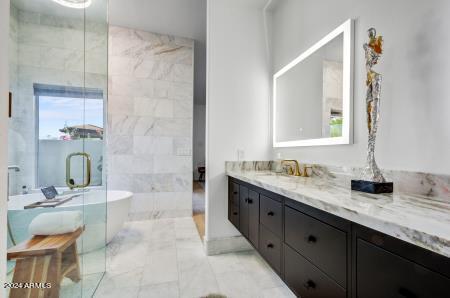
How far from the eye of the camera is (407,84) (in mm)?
1021

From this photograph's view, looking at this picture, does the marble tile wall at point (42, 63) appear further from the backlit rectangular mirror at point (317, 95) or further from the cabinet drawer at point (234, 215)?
the backlit rectangular mirror at point (317, 95)

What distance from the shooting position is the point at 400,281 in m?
0.57

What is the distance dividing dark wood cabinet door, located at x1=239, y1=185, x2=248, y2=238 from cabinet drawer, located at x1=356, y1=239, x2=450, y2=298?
1.04 m

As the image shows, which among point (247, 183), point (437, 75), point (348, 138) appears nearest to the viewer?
point (437, 75)

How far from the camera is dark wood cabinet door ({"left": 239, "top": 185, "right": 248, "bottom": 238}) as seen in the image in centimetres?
169

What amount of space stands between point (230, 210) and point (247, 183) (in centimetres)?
56

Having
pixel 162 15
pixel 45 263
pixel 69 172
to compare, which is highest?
pixel 162 15

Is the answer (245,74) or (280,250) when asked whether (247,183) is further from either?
(245,74)

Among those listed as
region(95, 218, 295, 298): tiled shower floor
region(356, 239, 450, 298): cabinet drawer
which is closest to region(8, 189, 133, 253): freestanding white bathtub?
region(95, 218, 295, 298): tiled shower floor

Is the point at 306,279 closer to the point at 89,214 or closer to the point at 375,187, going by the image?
the point at 375,187

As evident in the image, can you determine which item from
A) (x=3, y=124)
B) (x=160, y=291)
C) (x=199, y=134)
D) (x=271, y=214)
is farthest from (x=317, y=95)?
(x=199, y=134)

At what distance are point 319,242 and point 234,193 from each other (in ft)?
3.67

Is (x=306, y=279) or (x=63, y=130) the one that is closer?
(x=306, y=279)

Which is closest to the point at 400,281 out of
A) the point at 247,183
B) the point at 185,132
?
the point at 247,183
